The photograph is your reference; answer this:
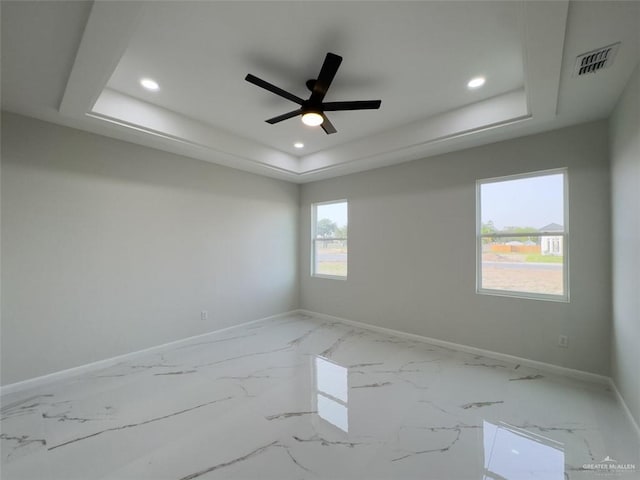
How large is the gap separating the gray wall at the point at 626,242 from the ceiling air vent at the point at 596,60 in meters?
0.28

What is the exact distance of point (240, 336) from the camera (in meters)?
4.11

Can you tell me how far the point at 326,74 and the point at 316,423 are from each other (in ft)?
9.11

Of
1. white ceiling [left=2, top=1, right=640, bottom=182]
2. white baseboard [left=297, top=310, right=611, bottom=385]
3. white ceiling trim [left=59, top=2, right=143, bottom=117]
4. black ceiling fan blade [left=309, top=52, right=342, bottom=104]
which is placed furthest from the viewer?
white baseboard [left=297, top=310, right=611, bottom=385]

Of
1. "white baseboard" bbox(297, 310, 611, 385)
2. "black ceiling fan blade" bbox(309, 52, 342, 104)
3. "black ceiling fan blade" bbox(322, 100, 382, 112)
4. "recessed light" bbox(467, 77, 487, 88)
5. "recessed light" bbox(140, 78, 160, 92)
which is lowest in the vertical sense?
"white baseboard" bbox(297, 310, 611, 385)

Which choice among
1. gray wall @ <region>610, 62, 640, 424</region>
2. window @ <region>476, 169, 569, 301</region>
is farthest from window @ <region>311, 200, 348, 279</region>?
gray wall @ <region>610, 62, 640, 424</region>

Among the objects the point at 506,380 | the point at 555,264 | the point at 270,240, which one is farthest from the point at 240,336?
the point at 555,264

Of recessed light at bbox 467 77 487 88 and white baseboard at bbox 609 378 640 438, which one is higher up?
recessed light at bbox 467 77 487 88

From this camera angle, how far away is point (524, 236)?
125 inches

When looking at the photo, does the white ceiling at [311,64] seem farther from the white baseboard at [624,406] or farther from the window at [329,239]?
the white baseboard at [624,406]

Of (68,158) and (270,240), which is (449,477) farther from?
(68,158)

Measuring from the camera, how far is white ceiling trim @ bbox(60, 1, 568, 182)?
1.60 m

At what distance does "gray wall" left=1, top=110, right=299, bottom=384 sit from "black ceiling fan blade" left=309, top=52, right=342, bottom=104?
244 cm

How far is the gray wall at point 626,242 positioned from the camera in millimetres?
1984

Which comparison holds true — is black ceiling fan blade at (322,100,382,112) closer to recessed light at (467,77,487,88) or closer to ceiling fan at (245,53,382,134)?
ceiling fan at (245,53,382,134)
